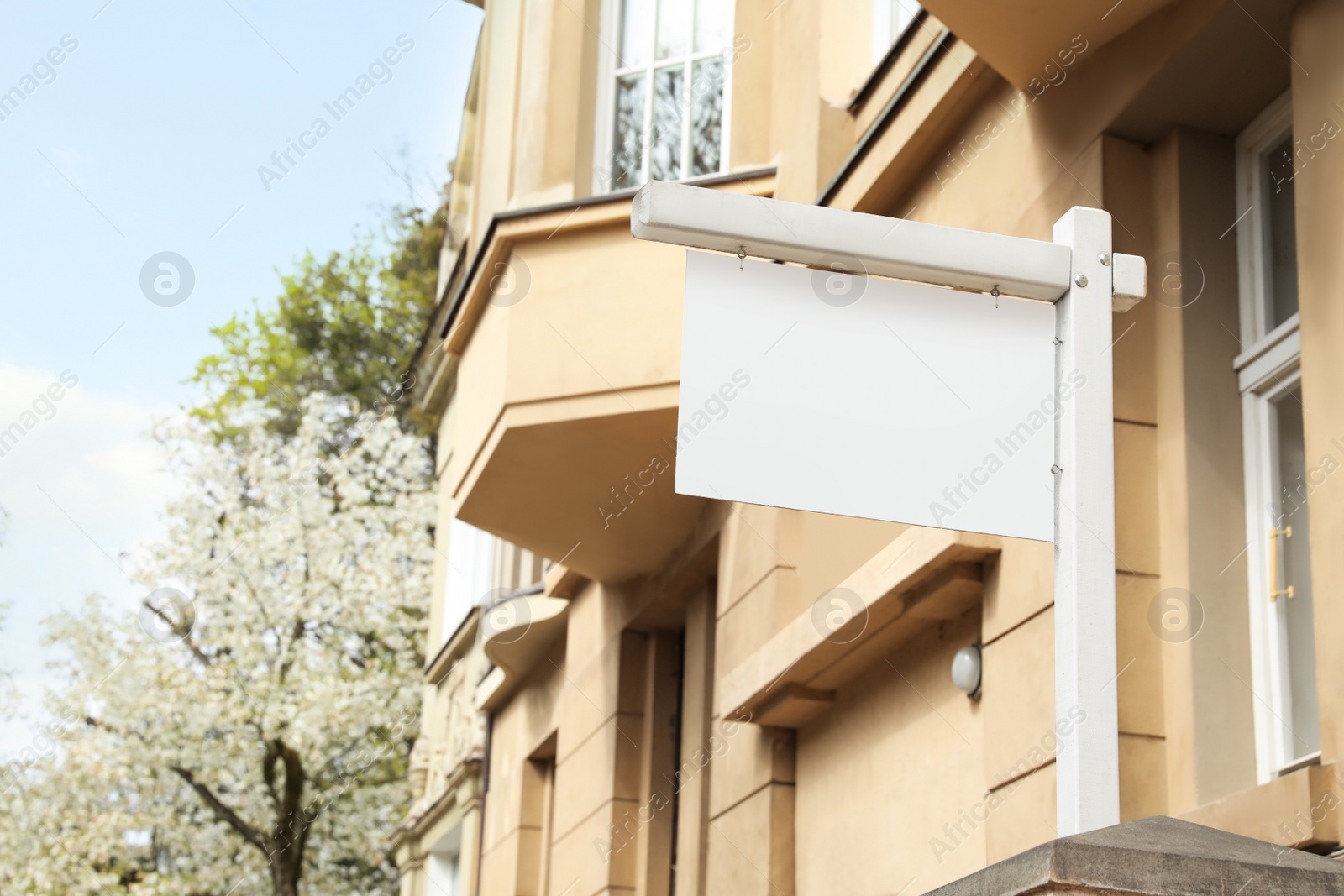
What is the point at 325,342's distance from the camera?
32.6 meters

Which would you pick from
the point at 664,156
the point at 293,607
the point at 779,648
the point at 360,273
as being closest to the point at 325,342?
the point at 360,273

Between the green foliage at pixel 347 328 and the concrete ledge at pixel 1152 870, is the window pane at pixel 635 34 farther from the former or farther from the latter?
the green foliage at pixel 347 328

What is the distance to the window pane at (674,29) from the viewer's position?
11367 millimetres

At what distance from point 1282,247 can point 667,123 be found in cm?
594

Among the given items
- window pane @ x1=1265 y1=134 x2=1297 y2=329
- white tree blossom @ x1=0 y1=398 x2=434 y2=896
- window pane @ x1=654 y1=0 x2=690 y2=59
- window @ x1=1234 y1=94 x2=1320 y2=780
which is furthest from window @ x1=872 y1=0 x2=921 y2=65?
white tree blossom @ x1=0 y1=398 x2=434 y2=896

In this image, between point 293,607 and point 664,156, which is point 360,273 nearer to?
point 293,607

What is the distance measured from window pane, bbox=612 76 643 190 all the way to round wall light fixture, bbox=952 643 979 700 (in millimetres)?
5137

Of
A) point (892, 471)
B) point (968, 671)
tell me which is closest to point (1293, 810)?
point (892, 471)

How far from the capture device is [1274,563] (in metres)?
5.65

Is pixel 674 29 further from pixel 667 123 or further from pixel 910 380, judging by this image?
pixel 910 380

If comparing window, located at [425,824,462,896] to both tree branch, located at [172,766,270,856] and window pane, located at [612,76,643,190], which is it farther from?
window pane, located at [612,76,643,190]

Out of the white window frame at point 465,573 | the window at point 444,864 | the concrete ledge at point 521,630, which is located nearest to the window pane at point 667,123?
the concrete ledge at point 521,630

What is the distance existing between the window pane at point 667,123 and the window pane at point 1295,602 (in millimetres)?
5974

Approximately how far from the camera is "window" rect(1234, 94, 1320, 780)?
5484 millimetres
